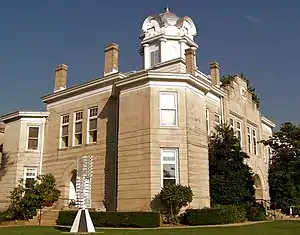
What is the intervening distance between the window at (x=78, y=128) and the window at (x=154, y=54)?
8.96 meters

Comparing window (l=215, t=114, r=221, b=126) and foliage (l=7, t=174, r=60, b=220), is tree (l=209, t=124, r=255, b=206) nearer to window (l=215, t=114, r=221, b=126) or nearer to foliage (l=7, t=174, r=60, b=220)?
window (l=215, t=114, r=221, b=126)

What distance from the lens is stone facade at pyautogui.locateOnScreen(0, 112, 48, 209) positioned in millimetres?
28766

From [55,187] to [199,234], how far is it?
52.8 ft

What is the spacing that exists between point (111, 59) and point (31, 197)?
36.2 ft

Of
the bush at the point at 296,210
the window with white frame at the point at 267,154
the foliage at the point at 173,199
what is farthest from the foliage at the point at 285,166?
the foliage at the point at 173,199

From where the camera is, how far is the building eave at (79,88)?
26.0 meters

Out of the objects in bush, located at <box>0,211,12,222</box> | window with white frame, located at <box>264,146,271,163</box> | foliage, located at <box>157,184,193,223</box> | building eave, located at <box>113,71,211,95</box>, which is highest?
building eave, located at <box>113,71,211,95</box>

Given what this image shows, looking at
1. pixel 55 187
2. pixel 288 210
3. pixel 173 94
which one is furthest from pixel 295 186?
pixel 55 187

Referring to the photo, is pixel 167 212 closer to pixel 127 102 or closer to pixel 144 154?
pixel 144 154

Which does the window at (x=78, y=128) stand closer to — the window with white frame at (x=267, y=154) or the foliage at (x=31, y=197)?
the foliage at (x=31, y=197)

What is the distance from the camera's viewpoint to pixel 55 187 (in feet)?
89.9

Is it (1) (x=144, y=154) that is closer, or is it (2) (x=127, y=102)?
(1) (x=144, y=154)

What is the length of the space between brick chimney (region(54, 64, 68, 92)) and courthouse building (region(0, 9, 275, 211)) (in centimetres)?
8

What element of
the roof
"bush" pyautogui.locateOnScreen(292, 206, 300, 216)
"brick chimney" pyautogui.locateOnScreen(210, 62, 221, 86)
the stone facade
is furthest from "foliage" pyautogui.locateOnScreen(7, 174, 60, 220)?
"bush" pyautogui.locateOnScreen(292, 206, 300, 216)
